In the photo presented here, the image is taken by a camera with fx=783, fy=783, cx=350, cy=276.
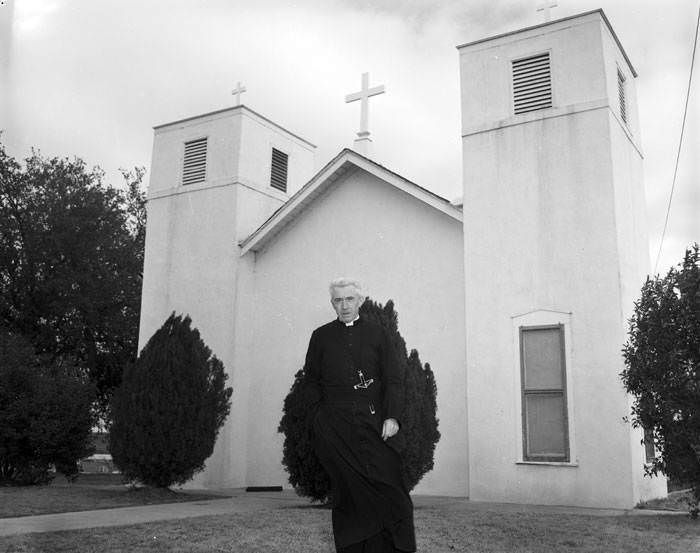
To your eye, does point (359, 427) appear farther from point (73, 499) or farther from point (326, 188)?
point (326, 188)

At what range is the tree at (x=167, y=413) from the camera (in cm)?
1345

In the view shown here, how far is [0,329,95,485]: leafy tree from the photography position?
53.6ft

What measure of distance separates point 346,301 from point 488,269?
770cm

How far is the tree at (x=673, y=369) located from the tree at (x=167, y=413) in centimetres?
729

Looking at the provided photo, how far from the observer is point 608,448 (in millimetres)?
11906

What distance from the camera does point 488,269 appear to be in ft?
43.9

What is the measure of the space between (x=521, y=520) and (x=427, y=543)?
80.3 inches

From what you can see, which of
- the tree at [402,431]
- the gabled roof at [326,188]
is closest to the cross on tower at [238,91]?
the gabled roof at [326,188]

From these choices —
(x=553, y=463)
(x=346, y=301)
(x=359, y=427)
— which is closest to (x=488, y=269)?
(x=553, y=463)

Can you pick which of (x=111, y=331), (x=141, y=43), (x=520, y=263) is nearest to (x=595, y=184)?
(x=520, y=263)

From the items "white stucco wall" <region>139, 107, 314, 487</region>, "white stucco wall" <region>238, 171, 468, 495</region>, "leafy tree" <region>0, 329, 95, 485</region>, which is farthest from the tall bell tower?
"leafy tree" <region>0, 329, 95, 485</region>

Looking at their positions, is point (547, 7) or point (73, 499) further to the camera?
point (547, 7)

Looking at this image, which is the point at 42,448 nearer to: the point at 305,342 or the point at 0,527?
the point at 305,342

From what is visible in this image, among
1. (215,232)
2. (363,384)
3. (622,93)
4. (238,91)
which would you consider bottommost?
(363,384)
